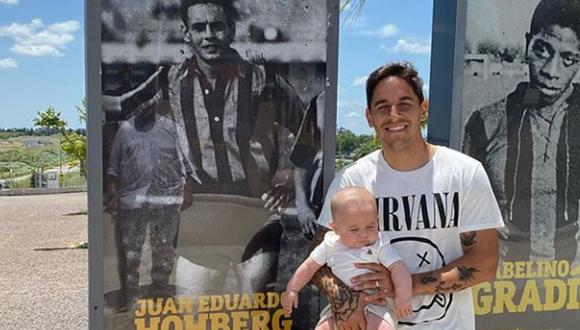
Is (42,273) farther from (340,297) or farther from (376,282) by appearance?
(376,282)

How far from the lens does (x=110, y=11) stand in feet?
9.82

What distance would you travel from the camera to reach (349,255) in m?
2.38

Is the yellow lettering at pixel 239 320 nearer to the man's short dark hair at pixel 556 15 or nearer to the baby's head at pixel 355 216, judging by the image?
the baby's head at pixel 355 216

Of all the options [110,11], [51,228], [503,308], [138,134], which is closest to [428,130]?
[503,308]

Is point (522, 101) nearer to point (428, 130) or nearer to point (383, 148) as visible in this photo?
point (428, 130)

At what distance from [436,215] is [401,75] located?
1.94 ft

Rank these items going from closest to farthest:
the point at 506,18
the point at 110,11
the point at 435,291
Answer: the point at 435,291 → the point at 110,11 → the point at 506,18

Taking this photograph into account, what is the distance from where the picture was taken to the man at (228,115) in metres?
3.10

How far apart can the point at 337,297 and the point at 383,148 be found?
659mm

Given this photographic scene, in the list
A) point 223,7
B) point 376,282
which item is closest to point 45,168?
point 223,7

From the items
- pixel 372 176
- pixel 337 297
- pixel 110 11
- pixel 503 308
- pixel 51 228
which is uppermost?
pixel 110 11

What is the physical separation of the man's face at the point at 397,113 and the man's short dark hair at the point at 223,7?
1130mm

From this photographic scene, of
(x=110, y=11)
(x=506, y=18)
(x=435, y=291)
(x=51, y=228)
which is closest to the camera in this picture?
(x=435, y=291)

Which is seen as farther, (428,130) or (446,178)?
(428,130)
